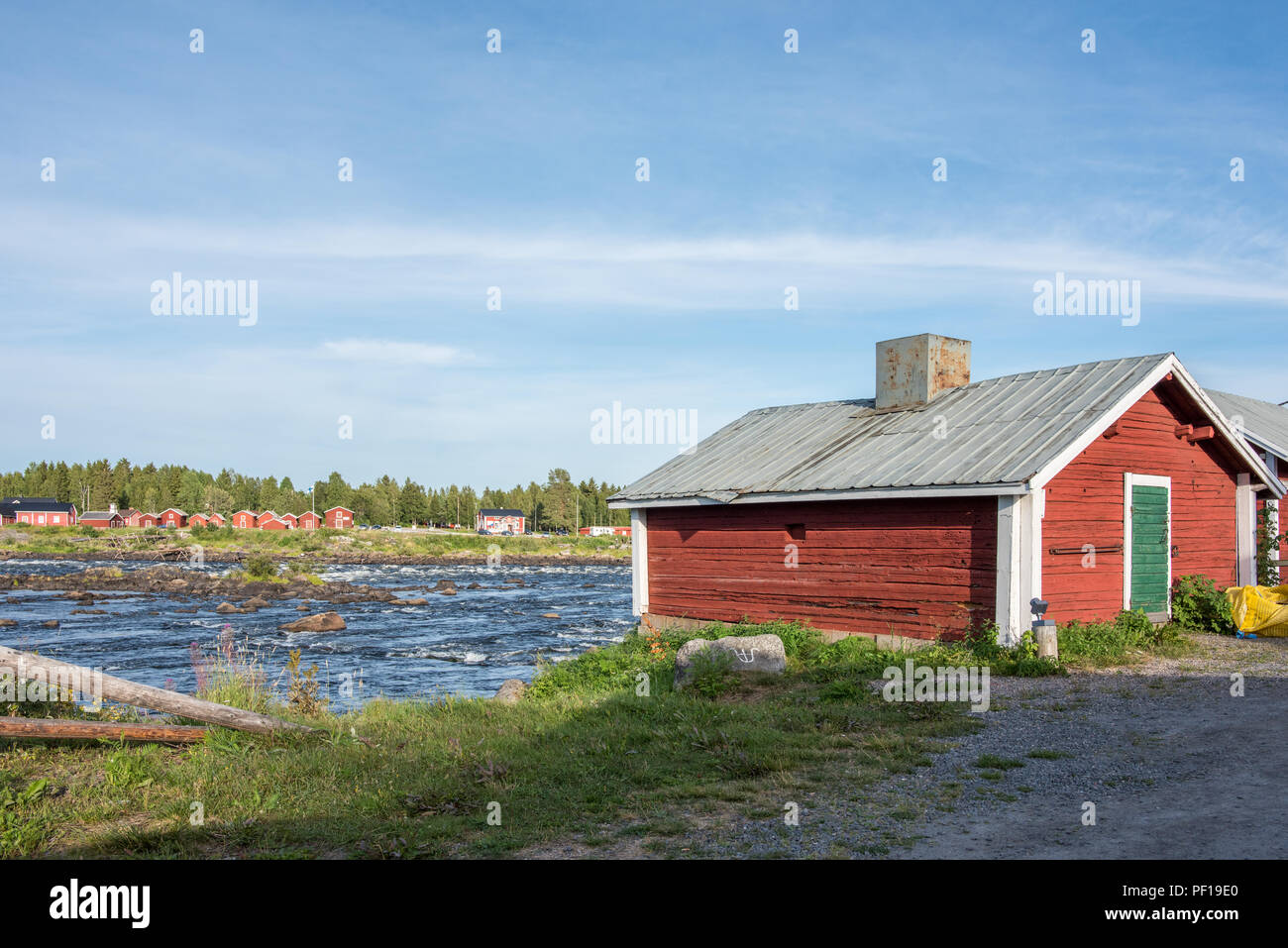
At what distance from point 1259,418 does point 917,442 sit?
13.2 metres

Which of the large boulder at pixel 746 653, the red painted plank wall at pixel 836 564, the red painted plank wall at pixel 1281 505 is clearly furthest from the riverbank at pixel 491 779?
the red painted plank wall at pixel 1281 505

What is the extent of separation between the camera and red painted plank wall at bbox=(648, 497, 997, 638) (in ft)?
46.2

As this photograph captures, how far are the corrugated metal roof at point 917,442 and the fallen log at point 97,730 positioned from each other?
10203 mm

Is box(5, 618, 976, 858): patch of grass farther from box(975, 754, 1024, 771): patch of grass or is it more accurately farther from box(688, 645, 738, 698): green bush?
box(688, 645, 738, 698): green bush

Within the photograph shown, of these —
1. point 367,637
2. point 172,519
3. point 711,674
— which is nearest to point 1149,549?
point 711,674

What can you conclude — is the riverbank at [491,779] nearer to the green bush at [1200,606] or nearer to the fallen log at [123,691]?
the fallen log at [123,691]

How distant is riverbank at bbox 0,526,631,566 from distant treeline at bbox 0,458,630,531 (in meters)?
31.2

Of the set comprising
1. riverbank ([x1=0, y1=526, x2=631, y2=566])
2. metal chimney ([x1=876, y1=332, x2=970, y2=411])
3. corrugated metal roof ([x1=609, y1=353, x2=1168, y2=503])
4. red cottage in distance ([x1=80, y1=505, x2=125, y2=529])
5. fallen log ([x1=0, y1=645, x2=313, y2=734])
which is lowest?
riverbank ([x1=0, y1=526, x2=631, y2=566])

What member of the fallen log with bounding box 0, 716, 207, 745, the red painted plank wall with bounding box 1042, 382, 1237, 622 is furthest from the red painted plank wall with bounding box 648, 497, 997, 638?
the fallen log with bounding box 0, 716, 207, 745

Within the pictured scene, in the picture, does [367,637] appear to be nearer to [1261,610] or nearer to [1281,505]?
[1261,610]

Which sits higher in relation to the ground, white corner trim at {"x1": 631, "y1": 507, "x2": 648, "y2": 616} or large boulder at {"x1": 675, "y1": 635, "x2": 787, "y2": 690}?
white corner trim at {"x1": 631, "y1": 507, "x2": 648, "y2": 616}

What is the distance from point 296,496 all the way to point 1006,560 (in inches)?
5709

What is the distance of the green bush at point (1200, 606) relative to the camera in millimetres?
16172
